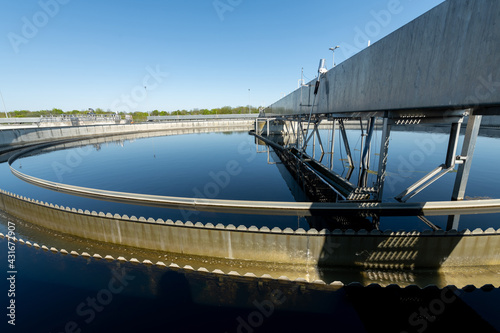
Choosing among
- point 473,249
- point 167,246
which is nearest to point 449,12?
point 473,249

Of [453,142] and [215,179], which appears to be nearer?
[453,142]

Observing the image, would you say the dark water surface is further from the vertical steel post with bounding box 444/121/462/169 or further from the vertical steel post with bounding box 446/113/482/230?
the vertical steel post with bounding box 444/121/462/169

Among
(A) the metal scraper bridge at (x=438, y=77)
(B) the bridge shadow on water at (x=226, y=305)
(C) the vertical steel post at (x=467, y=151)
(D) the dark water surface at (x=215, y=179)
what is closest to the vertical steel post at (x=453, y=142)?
(A) the metal scraper bridge at (x=438, y=77)

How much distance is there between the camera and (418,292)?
743 centimetres

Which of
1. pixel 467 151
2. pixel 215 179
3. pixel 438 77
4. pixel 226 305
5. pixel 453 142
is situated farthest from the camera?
pixel 215 179

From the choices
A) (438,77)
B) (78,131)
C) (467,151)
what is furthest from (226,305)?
(78,131)

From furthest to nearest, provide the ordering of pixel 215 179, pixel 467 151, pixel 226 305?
pixel 215 179 < pixel 467 151 < pixel 226 305

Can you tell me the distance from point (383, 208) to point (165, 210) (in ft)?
43.4

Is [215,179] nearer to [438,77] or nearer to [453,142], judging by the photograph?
[453,142]

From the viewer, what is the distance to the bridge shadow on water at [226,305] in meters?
6.50

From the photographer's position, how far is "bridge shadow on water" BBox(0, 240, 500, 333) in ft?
21.3

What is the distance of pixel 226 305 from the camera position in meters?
7.26

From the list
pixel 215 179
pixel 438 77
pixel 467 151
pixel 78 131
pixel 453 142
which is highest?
pixel 438 77

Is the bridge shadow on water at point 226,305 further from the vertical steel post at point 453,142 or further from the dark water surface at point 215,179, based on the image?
the vertical steel post at point 453,142
